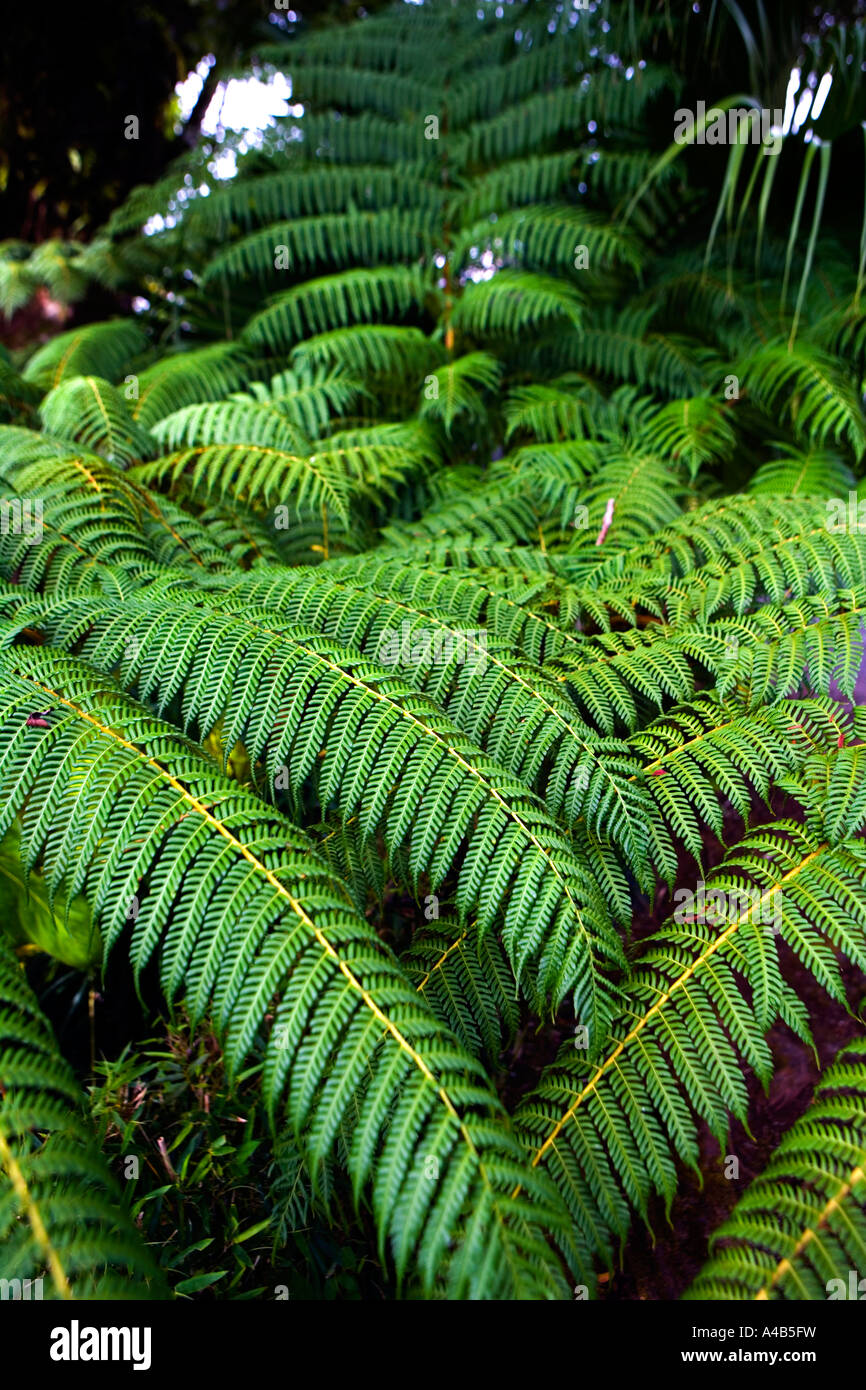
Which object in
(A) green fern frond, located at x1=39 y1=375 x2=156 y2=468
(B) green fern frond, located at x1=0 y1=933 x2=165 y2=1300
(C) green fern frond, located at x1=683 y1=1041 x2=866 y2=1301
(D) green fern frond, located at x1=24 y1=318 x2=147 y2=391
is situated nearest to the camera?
(B) green fern frond, located at x1=0 y1=933 x2=165 y2=1300

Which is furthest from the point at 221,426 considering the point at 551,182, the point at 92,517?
the point at 551,182

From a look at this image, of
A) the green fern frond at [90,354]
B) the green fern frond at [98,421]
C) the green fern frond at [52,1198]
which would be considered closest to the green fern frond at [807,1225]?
the green fern frond at [52,1198]

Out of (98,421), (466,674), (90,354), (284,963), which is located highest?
(90,354)

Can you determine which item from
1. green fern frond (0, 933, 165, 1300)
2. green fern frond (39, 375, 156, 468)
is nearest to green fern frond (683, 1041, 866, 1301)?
green fern frond (0, 933, 165, 1300)

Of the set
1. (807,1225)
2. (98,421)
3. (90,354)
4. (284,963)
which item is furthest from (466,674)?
(90,354)

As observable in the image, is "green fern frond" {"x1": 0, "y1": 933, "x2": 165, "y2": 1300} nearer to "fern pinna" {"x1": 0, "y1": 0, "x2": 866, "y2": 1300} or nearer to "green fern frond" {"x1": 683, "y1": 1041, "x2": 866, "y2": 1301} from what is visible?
"fern pinna" {"x1": 0, "y1": 0, "x2": 866, "y2": 1300}

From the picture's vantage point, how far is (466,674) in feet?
5.08

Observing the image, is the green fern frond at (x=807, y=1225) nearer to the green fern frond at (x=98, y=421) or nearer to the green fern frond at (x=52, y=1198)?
the green fern frond at (x=52, y=1198)

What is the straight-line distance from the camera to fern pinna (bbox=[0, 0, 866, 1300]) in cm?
110

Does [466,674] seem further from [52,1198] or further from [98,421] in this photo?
[98,421]

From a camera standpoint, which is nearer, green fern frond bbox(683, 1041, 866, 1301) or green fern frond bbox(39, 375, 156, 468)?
green fern frond bbox(683, 1041, 866, 1301)
